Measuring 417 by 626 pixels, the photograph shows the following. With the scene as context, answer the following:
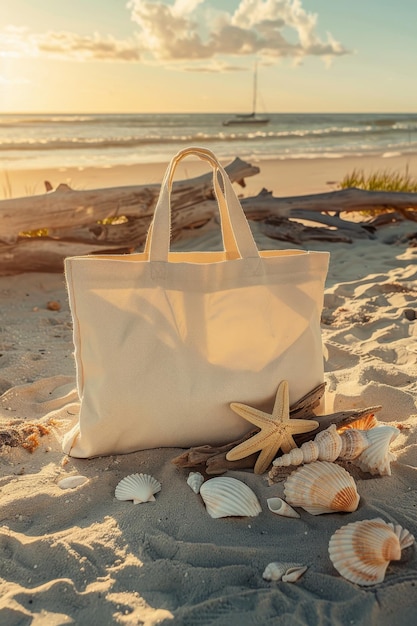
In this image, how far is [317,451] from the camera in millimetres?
2094

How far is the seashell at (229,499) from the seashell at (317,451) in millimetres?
172

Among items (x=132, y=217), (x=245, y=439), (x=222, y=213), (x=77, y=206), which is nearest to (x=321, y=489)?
(x=245, y=439)

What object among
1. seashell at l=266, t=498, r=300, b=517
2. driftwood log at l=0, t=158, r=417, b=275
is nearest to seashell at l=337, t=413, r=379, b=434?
seashell at l=266, t=498, r=300, b=517

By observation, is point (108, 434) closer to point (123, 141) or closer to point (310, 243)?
point (310, 243)

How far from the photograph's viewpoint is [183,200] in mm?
6207

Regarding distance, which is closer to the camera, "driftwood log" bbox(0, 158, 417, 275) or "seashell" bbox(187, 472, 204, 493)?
"seashell" bbox(187, 472, 204, 493)

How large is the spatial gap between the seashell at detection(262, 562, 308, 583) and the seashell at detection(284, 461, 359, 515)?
26 cm

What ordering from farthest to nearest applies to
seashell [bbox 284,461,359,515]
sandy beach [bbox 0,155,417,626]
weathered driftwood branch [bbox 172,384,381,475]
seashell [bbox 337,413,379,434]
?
seashell [bbox 337,413,379,434], weathered driftwood branch [bbox 172,384,381,475], seashell [bbox 284,461,359,515], sandy beach [bbox 0,155,417,626]

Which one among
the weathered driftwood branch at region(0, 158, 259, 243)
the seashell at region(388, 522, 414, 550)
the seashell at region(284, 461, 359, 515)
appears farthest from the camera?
the weathered driftwood branch at region(0, 158, 259, 243)

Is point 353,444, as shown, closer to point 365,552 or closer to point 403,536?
point 403,536

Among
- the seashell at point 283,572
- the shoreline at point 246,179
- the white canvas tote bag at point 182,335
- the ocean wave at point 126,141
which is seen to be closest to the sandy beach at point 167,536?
the seashell at point 283,572

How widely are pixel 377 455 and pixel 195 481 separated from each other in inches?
27.8

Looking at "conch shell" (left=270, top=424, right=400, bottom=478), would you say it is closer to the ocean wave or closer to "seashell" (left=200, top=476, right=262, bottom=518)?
"seashell" (left=200, top=476, right=262, bottom=518)

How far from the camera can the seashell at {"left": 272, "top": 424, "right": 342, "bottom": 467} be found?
6.82 feet
